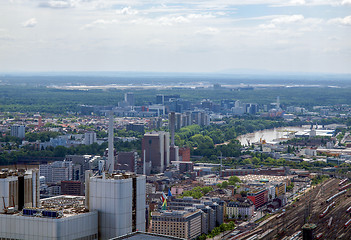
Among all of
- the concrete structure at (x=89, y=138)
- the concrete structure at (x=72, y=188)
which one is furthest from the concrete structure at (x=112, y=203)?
the concrete structure at (x=89, y=138)

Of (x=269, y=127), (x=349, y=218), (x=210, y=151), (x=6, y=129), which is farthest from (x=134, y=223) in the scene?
(x=269, y=127)

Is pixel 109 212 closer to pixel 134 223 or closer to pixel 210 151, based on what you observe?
pixel 134 223

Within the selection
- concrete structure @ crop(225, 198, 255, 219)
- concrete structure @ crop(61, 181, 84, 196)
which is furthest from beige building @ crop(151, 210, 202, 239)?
concrete structure @ crop(61, 181, 84, 196)

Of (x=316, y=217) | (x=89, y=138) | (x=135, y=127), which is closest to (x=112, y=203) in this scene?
(x=316, y=217)

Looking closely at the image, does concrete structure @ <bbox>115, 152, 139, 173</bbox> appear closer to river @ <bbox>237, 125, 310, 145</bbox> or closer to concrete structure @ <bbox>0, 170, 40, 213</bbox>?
river @ <bbox>237, 125, 310, 145</bbox>

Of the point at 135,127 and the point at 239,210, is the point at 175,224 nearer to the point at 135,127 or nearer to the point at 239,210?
the point at 239,210

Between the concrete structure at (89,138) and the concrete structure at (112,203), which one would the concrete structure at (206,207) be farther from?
the concrete structure at (89,138)
